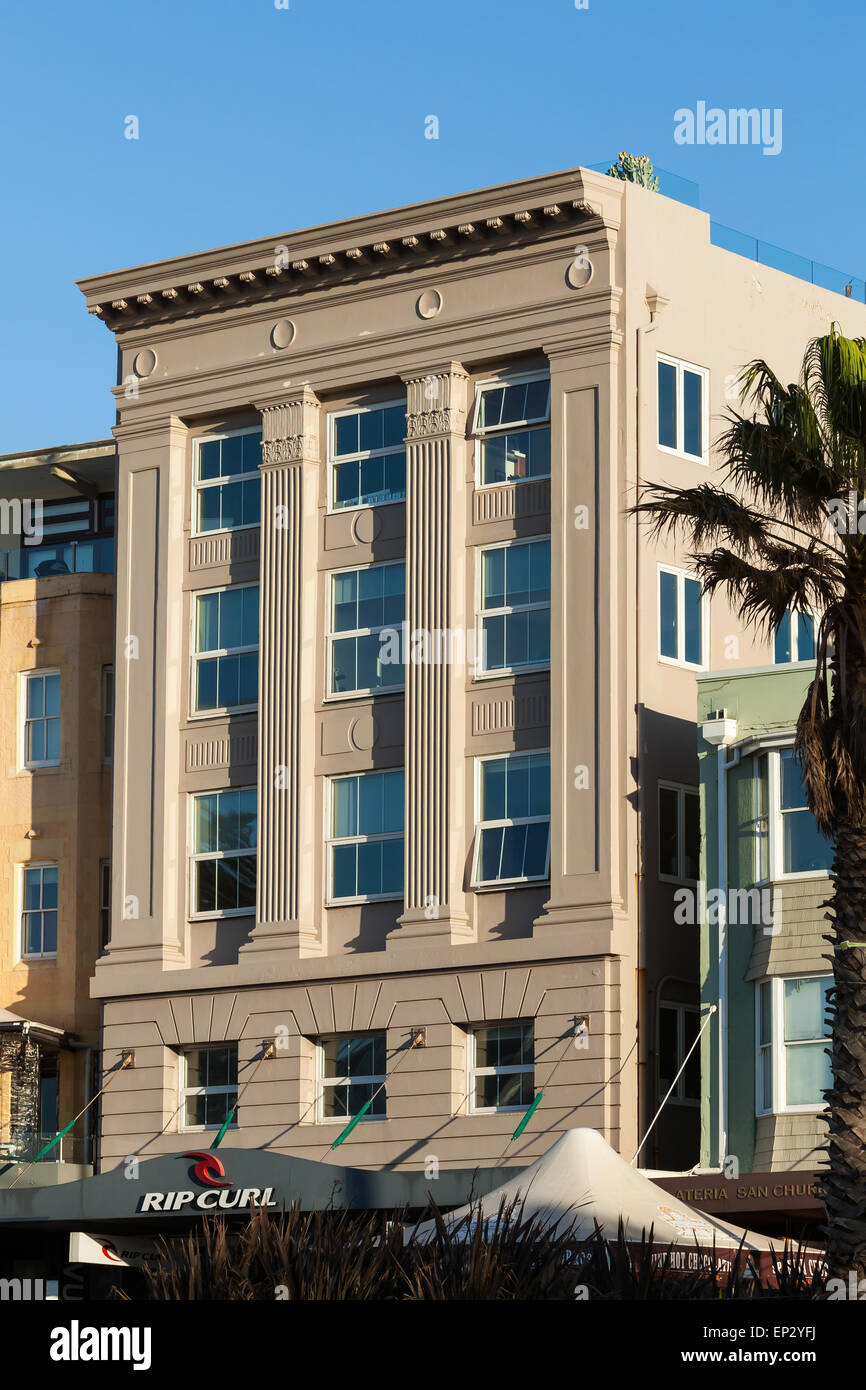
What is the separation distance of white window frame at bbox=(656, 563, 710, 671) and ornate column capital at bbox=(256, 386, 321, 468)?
23.9 ft

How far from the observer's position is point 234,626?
4497 centimetres

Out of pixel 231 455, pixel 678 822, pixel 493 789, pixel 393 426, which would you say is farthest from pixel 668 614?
pixel 231 455

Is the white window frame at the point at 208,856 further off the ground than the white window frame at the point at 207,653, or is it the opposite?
the white window frame at the point at 207,653

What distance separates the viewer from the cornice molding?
41094mm

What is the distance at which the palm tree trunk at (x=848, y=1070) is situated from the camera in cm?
2467

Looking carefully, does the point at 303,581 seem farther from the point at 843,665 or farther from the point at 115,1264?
the point at 843,665

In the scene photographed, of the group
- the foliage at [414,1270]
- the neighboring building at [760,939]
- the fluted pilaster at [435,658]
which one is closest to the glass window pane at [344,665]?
the fluted pilaster at [435,658]

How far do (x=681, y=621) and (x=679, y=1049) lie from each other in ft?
25.1

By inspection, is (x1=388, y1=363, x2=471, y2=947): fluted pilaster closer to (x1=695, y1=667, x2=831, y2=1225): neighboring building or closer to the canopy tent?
(x1=695, y1=667, x2=831, y2=1225): neighboring building

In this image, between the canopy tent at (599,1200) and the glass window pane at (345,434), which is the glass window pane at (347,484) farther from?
the canopy tent at (599,1200)

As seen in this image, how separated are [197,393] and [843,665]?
21.8 m

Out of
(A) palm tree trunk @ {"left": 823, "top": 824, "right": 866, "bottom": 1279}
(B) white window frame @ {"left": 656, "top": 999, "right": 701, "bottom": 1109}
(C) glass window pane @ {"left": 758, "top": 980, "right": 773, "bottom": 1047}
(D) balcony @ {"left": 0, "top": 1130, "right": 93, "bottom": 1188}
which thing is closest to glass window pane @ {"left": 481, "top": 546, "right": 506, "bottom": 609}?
(B) white window frame @ {"left": 656, "top": 999, "right": 701, "bottom": 1109}

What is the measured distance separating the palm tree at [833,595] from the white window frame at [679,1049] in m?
12.5
